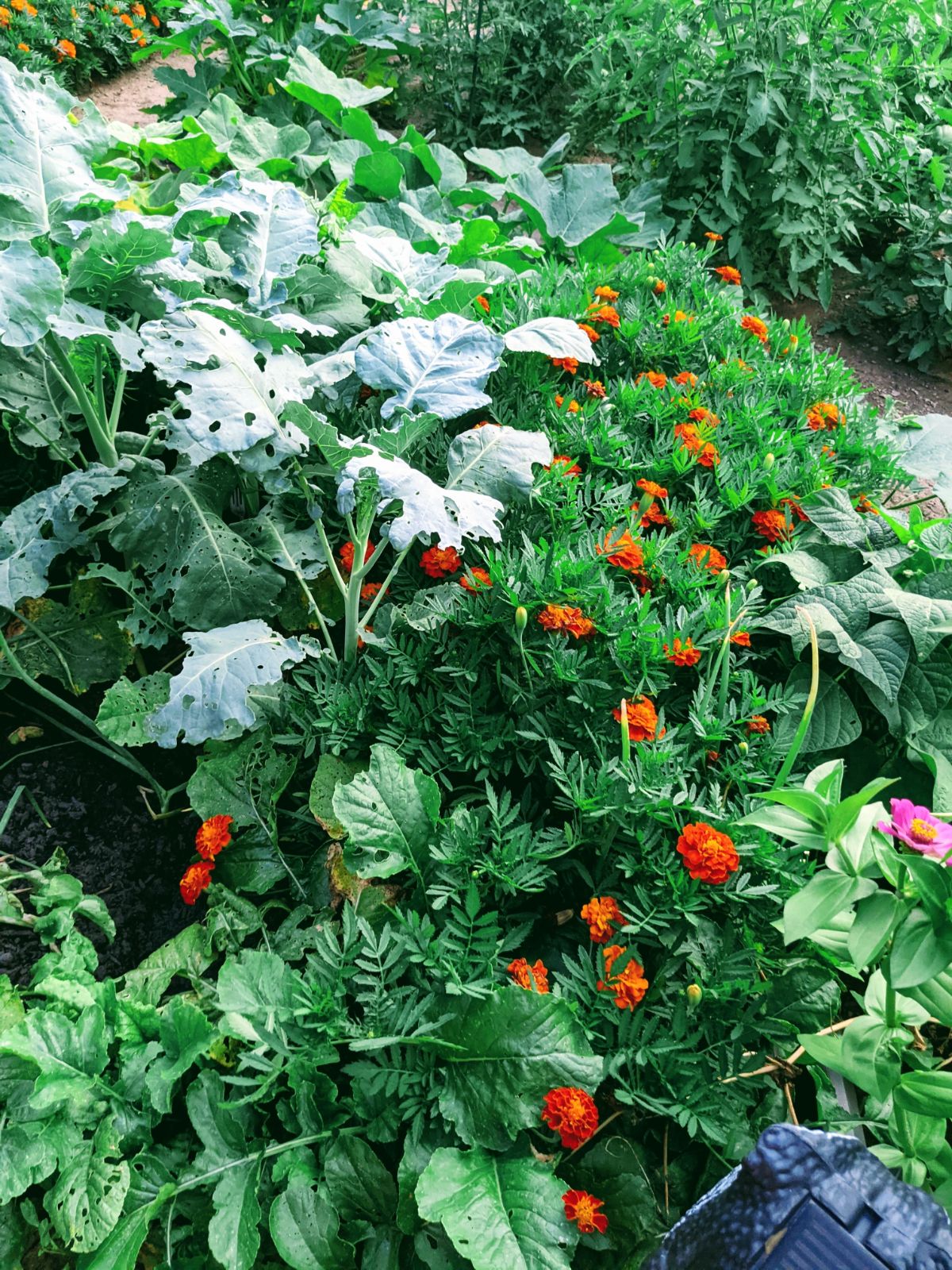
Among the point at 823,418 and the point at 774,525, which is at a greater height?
the point at 823,418

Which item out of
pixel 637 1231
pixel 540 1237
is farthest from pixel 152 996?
pixel 637 1231

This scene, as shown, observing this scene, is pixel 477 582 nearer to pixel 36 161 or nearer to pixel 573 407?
pixel 573 407

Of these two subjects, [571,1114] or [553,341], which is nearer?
[571,1114]

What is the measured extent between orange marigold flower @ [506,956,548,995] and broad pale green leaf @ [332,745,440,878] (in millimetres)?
241

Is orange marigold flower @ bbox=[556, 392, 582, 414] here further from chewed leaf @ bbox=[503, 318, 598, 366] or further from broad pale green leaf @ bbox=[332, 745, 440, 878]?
broad pale green leaf @ bbox=[332, 745, 440, 878]

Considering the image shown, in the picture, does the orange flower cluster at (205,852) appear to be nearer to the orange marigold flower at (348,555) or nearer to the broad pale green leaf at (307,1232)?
the broad pale green leaf at (307,1232)

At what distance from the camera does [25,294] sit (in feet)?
5.22

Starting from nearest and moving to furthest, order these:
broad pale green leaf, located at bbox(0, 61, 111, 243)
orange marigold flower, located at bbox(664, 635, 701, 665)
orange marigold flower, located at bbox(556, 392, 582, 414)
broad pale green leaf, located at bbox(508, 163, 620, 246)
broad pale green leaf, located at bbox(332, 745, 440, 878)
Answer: broad pale green leaf, located at bbox(332, 745, 440, 878) < orange marigold flower, located at bbox(664, 635, 701, 665) < broad pale green leaf, located at bbox(0, 61, 111, 243) < orange marigold flower, located at bbox(556, 392, 582, 414) < broad pale green leaf, located at bbox(508, 163, 620, 246)

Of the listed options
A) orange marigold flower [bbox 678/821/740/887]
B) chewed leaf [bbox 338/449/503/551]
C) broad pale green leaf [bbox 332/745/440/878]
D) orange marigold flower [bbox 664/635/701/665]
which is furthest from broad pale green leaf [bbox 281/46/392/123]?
orange marigold flower [bbox 678/821/740/887]

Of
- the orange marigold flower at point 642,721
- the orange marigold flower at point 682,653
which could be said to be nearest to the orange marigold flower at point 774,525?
the orange marigold flower at point 682,653

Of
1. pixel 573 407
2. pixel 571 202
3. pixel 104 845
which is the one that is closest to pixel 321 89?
pixel 571 202

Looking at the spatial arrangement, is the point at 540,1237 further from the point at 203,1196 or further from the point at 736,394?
the point at 736,394

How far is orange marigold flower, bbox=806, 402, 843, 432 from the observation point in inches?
89.4

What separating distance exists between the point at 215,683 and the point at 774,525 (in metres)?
1.24
